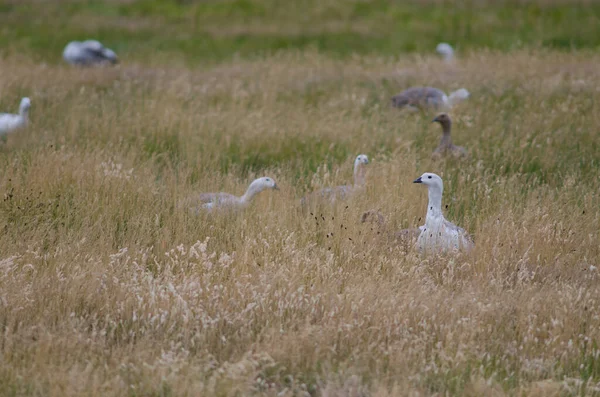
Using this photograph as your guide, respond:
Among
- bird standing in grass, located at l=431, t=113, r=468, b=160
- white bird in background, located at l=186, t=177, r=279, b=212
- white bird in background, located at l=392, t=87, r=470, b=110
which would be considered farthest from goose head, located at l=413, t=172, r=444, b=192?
white bird in background, located at l=392, t=87, r=470, b=110

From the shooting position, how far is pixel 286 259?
6.73 metres

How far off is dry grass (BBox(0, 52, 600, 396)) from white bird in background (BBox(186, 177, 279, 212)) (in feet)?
0.50

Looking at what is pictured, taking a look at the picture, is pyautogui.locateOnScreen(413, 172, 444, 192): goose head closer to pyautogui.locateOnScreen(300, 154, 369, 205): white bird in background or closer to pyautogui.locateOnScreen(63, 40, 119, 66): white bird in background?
pyautogui.locateOnScreen(300, 154, 369, 205): white bird in background

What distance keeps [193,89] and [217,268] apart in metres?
7.92

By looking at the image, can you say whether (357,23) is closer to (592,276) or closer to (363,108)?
(363,108)

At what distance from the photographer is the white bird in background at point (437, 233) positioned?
7.09 meters

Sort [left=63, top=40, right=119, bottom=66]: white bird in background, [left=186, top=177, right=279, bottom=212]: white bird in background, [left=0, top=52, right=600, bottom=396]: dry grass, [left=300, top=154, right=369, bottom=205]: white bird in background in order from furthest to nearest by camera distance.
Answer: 1. [left=63, top=40, right=119, bottom=66]: white bird in background
2. [left=300, top=154, right=369, bottom=205]: white bird in background
3. [left=186, top=177, right=279, bottom=212]: white bird in background
4. [left=0, top=52, right=600, bottom=396]: dry grass

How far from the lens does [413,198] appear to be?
8.48 meters

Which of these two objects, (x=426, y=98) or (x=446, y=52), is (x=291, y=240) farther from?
(x=446, y=52)

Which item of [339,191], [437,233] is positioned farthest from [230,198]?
[437,233]

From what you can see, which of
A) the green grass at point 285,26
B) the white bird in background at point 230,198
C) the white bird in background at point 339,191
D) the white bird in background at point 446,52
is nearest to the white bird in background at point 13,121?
the white bird in background at point 230,198

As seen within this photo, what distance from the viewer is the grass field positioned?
5.17 meters

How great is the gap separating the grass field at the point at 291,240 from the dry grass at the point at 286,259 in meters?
0.03

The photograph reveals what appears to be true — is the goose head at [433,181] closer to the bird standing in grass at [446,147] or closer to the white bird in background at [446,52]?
the bird standing in grass at [446,147]
